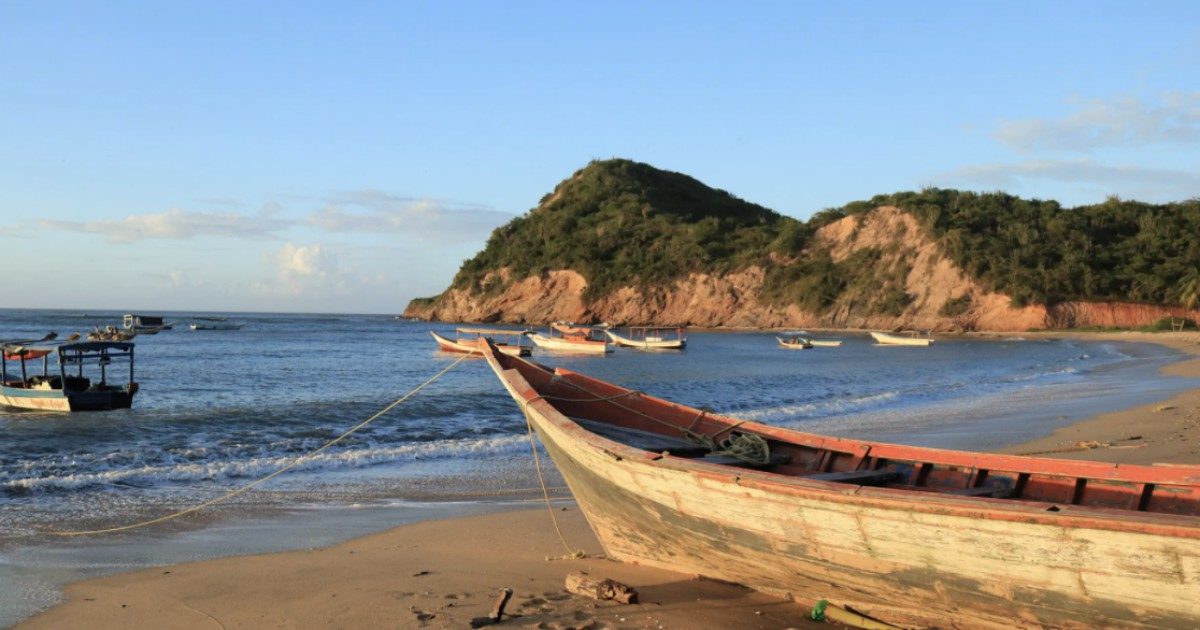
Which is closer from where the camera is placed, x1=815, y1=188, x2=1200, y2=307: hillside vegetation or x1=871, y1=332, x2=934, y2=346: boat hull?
x1=871, y1=332, x2=934, y2=346: boat hull

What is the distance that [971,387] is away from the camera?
1084 inches

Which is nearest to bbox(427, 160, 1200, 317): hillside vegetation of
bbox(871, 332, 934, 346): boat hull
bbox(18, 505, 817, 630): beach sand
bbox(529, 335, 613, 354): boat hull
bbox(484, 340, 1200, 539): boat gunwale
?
bbox(871, 332, 934, 346): boat hull

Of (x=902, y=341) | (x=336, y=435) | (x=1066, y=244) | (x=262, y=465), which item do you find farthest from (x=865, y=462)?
(x=1066, y=244)

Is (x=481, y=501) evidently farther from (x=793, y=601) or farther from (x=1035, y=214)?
(x=1035, y=214)

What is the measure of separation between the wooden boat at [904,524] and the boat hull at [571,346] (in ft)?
134

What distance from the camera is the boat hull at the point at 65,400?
18938mm

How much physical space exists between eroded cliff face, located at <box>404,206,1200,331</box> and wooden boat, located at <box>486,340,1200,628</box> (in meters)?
71.4

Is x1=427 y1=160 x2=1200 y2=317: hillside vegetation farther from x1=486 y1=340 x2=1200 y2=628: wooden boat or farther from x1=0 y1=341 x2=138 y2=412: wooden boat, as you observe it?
x1=486 y1=340 x2=1200 y2=628: wooden boat

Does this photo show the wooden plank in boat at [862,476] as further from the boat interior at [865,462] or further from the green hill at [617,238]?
the green hill at [617,238]

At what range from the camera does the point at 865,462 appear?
7.78 meters

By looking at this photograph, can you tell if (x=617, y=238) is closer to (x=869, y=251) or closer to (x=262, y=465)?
(x=869, y=251)

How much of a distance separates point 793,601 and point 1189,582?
2544 millimetres

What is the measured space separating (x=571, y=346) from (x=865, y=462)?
4274 centimetres

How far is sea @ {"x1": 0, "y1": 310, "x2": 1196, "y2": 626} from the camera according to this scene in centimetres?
868
